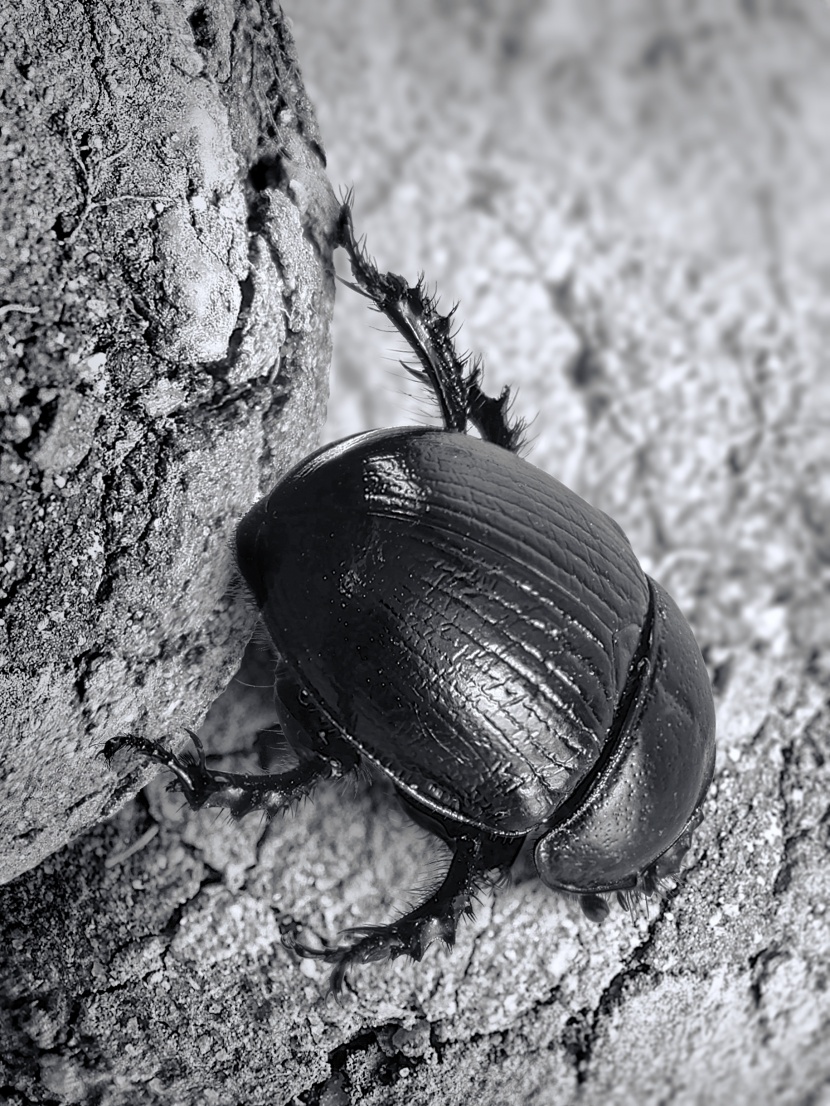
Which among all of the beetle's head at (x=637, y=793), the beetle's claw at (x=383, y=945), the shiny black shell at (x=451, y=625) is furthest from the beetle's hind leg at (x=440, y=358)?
the beetle's claw at (x=383, y=945)

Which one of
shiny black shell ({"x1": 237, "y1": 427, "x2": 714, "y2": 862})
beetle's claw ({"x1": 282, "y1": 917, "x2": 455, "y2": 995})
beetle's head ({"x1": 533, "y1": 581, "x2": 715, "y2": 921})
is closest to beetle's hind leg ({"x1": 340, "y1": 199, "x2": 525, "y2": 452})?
shiny black shell ({"x1": 237, "y1": 427, "x2": 714, "y2": 862})

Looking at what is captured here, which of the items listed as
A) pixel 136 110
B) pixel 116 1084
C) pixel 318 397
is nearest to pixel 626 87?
pixel 318 397

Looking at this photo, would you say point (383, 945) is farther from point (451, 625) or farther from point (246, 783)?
point (451, 625)

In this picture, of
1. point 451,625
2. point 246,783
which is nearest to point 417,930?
point 246,783

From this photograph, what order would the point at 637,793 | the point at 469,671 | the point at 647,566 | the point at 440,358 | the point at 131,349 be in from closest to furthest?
the point at 131,349 → the point at 469,671 → the point at 637,793 → the point at 440,358 → the point at 647,566

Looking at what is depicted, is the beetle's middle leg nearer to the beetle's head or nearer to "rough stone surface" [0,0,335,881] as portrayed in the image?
the beetle's head

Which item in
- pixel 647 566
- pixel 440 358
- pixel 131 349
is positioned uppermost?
pixel 131 349
